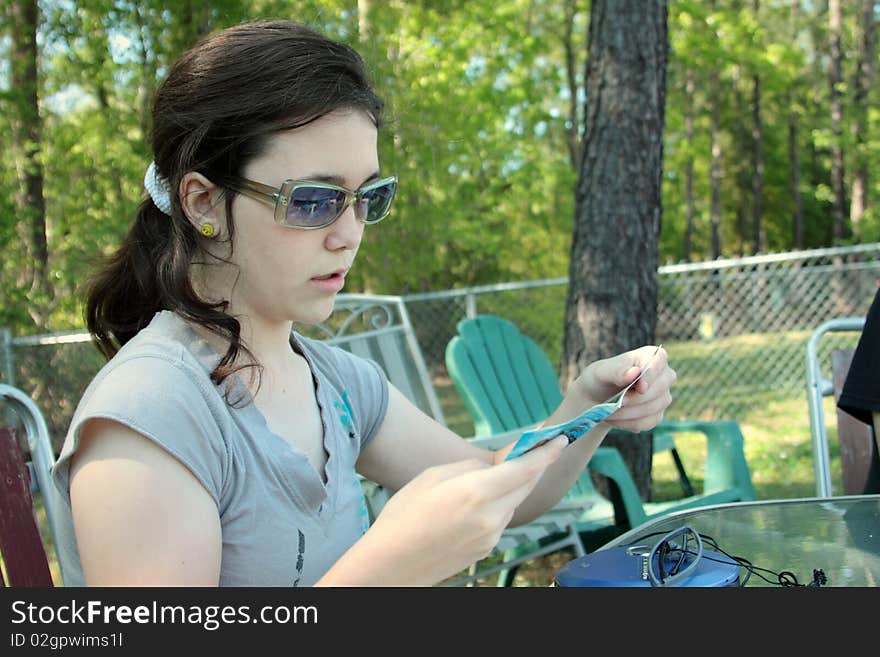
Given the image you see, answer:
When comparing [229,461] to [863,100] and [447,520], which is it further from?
[863,100]

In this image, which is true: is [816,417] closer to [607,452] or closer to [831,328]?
[831,328]

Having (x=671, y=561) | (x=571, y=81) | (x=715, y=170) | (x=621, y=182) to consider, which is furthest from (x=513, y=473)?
(x=715, y=170)

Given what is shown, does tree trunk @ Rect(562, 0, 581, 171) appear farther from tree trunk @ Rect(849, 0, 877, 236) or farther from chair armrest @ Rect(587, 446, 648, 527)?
chair armrest @ Rect(587, 446, 648, 527)

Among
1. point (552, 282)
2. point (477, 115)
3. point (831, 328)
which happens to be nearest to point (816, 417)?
point (831, 328)

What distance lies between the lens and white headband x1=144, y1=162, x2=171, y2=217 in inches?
63.7

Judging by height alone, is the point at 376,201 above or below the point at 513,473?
above

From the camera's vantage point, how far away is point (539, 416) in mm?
4730

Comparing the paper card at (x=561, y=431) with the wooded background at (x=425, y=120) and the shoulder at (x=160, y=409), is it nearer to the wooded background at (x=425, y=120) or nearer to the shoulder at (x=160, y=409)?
the shoulder at (x=160, y=409)

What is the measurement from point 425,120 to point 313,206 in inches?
365

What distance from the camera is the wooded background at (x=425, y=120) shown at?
7242 millimetres

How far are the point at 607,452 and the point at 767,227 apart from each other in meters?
33.6

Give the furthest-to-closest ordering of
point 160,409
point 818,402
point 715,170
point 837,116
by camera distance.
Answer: point 715,170
point 837,116
point 818,402
point 160,409

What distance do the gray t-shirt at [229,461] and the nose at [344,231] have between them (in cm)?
26

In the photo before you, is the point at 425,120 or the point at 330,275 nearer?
the point at 330,275
